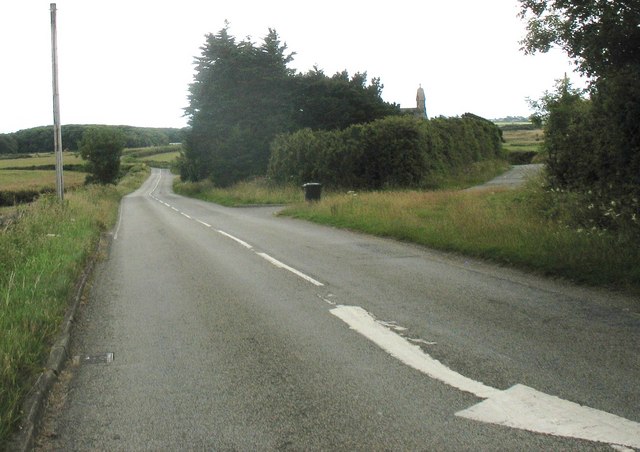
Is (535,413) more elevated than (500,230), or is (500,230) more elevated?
(500,230)

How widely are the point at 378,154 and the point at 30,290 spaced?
27.1 metres

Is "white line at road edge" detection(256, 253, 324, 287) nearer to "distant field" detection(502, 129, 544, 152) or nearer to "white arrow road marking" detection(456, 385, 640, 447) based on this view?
"white arrow road marking" detection(456, 385, 640, 447)

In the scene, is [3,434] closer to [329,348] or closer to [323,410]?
[323,410]

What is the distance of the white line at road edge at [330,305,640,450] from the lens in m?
3.91

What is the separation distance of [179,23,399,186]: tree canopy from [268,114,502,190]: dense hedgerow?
38.6 ft

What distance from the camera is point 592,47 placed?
356 inches

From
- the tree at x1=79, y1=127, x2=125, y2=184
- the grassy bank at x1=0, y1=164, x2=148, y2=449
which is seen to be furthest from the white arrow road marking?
the tree at x1=79, y1=127, x2=125, y2=184

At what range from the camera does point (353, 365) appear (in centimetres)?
548

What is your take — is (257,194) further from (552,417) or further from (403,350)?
(552,417)

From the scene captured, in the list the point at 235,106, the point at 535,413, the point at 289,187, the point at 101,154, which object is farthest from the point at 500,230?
the point at 101,154

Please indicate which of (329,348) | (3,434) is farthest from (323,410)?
(3,434)

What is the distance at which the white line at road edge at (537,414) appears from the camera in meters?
3.91

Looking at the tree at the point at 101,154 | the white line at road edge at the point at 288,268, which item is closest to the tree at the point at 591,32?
the white line at road edge at the point at 288,268

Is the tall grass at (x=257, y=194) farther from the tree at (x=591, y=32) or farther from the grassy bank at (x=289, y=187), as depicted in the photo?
the tree at (x=591, y=32)
